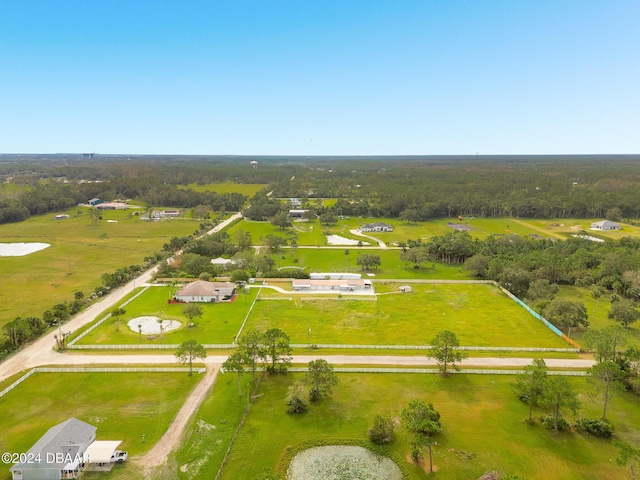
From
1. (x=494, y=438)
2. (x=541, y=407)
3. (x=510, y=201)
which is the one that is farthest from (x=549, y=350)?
(x=510, y=201)

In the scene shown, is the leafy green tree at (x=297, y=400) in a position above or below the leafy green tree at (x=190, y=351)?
below

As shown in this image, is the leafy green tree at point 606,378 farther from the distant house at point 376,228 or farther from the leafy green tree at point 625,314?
the distant house at point 376,228

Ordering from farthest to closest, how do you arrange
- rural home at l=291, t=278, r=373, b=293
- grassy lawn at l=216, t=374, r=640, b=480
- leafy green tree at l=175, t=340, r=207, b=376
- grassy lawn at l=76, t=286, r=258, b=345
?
rural home at l=291, t=278, r=373, b=293 < grassy lawn at l=76, t=286, r=258, b=345 < leafy green tree at l=175, t=340, r=207, b=376 < grassy lawn at l=216, t=374, r=640, b=480

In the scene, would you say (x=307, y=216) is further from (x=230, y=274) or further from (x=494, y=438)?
(x=494, y=438)

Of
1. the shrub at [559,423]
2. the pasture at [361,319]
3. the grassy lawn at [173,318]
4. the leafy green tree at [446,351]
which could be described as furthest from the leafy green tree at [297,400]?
the shrub at [559,423]

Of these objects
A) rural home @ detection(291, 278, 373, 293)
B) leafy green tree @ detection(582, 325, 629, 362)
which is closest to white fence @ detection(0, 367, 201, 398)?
rural home @ detection(291, 278, 373, 293)

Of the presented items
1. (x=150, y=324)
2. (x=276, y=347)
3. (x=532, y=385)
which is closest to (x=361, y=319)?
(x=276, y=347)

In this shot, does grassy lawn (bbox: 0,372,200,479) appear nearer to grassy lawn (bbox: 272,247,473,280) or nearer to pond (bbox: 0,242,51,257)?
grassy lawn (bbox: 272,247,473,280)
